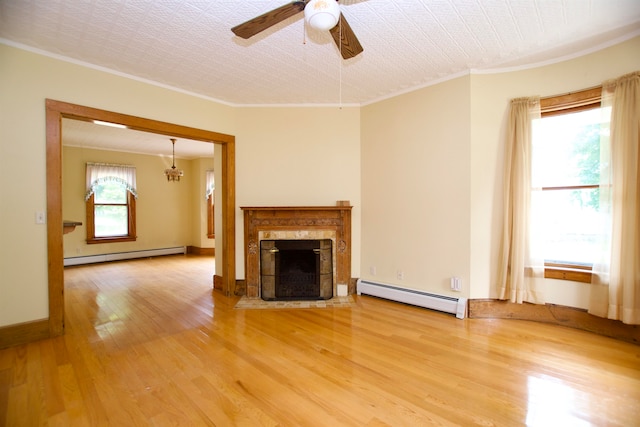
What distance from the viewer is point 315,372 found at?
2.10m

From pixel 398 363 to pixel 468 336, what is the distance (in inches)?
35.6

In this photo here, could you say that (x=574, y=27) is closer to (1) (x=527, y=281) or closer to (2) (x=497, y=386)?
(1) (x=527, y=281)

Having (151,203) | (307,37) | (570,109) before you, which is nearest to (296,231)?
(307,37)

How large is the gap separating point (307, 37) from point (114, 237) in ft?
21.6

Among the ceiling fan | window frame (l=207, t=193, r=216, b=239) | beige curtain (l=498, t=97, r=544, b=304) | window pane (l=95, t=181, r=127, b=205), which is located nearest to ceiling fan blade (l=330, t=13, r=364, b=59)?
the ceiling fan

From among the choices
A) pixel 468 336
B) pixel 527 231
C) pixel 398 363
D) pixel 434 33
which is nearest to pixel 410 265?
pixel 468 336

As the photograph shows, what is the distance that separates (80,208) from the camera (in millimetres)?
6141

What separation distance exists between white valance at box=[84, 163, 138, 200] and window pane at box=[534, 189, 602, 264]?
7794mm

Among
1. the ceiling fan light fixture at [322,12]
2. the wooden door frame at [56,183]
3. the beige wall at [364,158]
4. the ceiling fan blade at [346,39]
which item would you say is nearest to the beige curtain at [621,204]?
the beige wall at [364,158]

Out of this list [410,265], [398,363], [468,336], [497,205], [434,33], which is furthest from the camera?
[410,265]

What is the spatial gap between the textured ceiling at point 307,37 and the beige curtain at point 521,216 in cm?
59

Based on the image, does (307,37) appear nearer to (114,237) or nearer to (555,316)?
(555,316)

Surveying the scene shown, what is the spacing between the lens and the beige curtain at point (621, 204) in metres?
2.37

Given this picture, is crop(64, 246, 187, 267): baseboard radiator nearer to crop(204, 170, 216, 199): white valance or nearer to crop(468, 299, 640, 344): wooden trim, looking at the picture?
crop(204, 170, 216, 199): white valance
